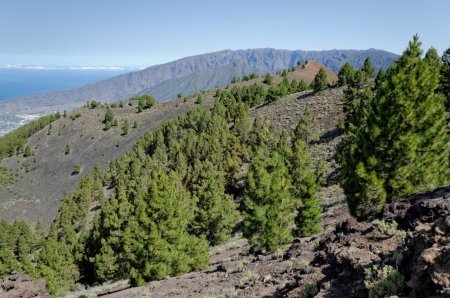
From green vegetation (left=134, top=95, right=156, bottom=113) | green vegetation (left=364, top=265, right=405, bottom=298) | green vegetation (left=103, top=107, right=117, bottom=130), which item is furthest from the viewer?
green vegetation (left=134, top=95, right=156, bottom=113)

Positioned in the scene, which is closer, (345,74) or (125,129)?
(345,74)

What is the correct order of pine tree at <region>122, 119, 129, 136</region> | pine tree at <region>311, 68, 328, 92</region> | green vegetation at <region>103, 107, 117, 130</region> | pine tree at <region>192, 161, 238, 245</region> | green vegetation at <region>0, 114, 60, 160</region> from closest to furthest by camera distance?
pine tree at <region>192, 161, 238, 245</region>, pine tree at <region>311, 68, 328, 92</region>, pine tree at <region>122, 119, 129, 136</region>, green vegetation at <region>103, 107, 117, 130</region>, green vegetation at <region>0, 114, 60, 160</region>

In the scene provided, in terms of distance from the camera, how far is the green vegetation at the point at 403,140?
2033 centimetres

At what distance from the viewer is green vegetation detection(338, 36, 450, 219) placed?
66.7ft

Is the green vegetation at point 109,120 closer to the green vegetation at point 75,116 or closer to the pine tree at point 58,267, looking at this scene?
the green vegetation at point 75,116

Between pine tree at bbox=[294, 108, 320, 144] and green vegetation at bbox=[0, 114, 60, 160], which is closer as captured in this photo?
pine tree at bbox=[294, 108, 320, 144]

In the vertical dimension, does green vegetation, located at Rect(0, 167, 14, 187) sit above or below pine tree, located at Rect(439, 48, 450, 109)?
below

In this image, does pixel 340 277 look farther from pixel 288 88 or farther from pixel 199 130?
A: pixel 288 88

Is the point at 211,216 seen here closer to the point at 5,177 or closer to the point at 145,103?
the point at 5,177

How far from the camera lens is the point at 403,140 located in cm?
2034

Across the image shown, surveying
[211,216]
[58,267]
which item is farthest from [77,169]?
[211,216]

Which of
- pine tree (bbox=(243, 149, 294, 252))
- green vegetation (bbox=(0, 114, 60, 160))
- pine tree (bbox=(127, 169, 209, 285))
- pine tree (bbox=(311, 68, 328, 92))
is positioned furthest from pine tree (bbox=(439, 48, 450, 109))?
green vegetation (bbox=(0, 114, 60, 160))

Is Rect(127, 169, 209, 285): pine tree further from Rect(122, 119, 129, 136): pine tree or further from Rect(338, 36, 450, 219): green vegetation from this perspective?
Rect(122, 119, 129, 136): pine tree

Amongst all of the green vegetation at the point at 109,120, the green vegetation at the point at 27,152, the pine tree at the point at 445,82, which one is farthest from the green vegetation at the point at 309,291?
the green vegetation at the point at 27,152
